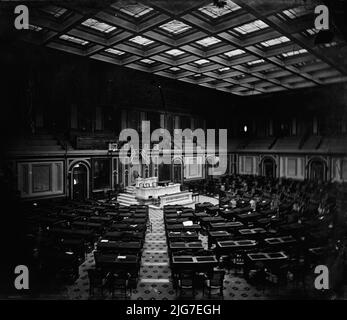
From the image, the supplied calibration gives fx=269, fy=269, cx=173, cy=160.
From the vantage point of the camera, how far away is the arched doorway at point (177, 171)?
80.1 feet

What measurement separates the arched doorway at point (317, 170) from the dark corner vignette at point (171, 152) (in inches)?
5.0

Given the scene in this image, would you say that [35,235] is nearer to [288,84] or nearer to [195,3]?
[195,3]

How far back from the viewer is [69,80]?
701 inches

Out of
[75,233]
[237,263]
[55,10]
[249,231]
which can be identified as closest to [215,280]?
[237,263]

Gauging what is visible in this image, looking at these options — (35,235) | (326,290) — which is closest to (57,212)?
(35,235)

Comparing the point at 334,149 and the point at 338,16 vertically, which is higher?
the point at 338,16

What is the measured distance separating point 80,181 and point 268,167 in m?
18.9

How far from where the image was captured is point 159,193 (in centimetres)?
1998

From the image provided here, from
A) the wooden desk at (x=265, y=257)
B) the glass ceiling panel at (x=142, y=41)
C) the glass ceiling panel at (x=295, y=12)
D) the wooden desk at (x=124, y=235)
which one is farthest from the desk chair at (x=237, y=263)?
the glass ceiling panel at (x=142, y=41)

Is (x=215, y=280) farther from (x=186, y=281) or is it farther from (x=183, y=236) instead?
(x=183, y=236)

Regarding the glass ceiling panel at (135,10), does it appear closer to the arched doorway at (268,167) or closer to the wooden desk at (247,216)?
the wooden desk at (247,216)

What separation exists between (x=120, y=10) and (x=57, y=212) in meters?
9.87

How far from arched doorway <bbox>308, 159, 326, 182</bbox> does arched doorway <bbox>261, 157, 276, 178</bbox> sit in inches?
141

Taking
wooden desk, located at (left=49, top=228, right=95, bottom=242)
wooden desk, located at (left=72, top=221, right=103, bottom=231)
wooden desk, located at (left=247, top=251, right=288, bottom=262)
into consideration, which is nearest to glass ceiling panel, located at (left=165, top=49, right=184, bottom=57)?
wooden desk, located at (left=72, top=221, right=103, bottom=231)
